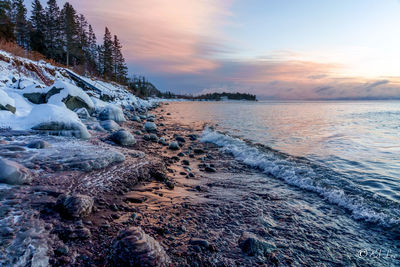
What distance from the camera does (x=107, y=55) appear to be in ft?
186

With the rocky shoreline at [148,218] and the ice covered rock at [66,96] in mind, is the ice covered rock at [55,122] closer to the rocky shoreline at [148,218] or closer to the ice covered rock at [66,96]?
the rocky shoreline at [148,218]

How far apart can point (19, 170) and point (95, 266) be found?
244 cm

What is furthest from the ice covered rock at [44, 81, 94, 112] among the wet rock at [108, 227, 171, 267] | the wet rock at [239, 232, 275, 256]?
the wet rock at [239, 232, 275, 256]

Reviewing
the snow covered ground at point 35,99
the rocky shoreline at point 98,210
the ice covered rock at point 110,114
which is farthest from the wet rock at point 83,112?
the rocky shoreline at point 98,210

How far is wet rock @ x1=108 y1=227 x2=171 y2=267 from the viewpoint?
1910 mm

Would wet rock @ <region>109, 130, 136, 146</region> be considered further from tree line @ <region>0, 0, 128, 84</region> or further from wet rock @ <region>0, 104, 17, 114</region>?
tree line @ <region>0, 0, 128, 84</region>

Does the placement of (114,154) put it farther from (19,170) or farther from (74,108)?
(74,108)

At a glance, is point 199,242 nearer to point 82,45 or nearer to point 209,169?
point 209,169

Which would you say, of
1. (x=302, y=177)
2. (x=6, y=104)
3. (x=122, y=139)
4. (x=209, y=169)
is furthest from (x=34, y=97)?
(x=302, y=177)

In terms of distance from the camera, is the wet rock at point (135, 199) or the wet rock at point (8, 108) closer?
the wet rock at point (135, 199)

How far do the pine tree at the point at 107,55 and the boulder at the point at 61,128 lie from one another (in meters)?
56.3

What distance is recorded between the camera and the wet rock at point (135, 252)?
1.91 metres

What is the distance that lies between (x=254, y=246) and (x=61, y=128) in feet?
21.6

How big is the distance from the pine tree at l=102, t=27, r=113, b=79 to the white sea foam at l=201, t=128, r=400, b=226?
5821 centimetres
